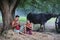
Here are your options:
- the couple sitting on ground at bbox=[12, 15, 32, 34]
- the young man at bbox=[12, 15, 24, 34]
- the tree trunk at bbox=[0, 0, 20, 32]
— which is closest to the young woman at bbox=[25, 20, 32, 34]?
the couple sitting on ground at bbox=[12, 15, 32, 34]

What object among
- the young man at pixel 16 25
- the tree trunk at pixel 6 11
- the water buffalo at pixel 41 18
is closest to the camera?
the young man at pixel 16 25

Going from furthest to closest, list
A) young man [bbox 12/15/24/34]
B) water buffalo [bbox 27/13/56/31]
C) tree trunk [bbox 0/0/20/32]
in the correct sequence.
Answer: water buffalo [bbox 27/13/56/31] < tree trunk [bbox 0/0/20/32] < young man [bbox 12/15/24/34]

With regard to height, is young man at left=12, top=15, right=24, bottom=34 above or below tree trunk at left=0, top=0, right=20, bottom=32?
below

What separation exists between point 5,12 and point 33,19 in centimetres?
443

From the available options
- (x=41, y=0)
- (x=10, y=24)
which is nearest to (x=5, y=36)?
(x=10, y=24)

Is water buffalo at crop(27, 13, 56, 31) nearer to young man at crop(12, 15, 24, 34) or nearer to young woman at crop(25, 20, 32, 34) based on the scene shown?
young woman at crop(25, 20, 32, 34)

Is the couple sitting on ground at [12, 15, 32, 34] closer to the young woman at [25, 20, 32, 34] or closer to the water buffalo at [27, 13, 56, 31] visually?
the young woman at [25, 20, 32, 34]

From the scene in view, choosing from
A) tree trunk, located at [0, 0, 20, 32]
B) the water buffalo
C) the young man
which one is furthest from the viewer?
the water buffalo

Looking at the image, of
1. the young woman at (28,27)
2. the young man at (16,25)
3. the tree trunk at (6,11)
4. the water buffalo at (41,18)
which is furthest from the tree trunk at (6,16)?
the water buffalo at (41,18)

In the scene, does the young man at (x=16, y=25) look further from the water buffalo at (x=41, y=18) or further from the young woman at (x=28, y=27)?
the water buffalo at (x=41, y=18)

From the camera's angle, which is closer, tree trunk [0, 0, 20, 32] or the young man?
the young man

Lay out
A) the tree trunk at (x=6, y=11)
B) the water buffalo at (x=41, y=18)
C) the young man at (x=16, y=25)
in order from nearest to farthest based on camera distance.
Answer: the young man at (x=16, y=25) → the tree trunk at (x=6, y=11) → the water buffalo at (x=41, y=18)

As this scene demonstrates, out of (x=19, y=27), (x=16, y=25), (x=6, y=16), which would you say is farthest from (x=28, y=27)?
(x=6, y=16)

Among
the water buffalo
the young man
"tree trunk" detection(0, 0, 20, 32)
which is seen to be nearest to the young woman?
the young man
